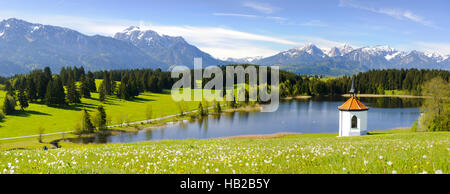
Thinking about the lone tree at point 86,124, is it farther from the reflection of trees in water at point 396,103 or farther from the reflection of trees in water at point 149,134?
the reflection of trees in water at point 396,103

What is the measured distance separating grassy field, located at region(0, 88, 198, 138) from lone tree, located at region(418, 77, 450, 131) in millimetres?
97352

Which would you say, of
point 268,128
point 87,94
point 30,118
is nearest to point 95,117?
point 30,118

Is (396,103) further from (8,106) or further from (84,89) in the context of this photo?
(8,106)

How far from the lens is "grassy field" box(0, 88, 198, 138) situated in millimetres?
93044

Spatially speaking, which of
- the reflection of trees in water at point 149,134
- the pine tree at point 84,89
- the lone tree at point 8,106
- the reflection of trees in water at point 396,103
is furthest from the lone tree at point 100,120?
the reflection of trees in water at point 396,103

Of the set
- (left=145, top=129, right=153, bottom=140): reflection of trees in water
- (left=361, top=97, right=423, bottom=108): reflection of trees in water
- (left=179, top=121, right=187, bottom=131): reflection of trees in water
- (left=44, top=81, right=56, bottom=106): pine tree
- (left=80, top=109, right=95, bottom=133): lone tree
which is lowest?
(left=145, top=129, right=153, bottom=140): reflection of trees in water

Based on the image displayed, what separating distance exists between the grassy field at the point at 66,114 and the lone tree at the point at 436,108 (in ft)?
319

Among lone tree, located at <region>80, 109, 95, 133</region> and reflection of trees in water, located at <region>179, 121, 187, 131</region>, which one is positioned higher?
lone tree, located at <region>80, 109, 95, 133</region>

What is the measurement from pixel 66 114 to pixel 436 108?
13023 centimetres

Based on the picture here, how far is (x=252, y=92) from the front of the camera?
185750mm

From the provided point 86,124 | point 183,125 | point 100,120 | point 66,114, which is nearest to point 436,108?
point 183,125

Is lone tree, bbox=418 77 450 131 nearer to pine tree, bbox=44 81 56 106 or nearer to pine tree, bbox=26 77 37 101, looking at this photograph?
pine tree, bbox=44 81 56 106

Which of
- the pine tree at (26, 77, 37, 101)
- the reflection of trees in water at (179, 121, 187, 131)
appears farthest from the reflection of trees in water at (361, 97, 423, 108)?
the pine tree at (26, 77, 37, 101)
